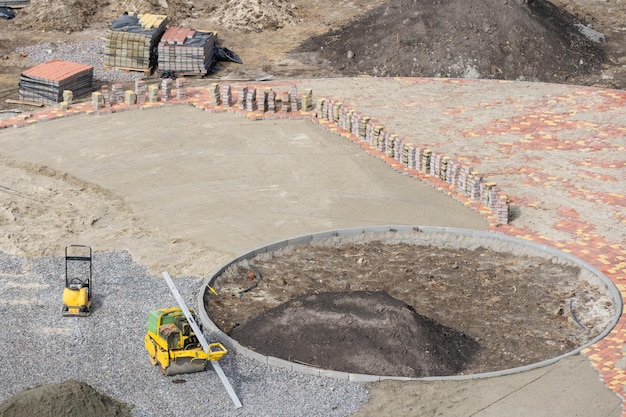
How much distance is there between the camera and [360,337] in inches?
768

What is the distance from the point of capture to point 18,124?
32156mm

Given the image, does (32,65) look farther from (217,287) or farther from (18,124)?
(217,287)

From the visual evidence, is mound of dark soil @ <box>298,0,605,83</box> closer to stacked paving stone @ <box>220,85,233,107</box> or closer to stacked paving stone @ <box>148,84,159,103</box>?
stacked paving stone @ <box>220,85,233,107</box>

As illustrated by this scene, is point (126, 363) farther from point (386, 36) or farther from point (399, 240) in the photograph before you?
point (386, 36)

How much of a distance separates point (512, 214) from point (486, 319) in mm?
5378

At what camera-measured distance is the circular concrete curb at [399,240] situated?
19.0 m

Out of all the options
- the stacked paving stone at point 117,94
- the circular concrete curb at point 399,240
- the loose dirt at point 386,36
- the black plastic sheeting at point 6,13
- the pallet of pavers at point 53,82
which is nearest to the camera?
the circular concrete curb at point 399,240

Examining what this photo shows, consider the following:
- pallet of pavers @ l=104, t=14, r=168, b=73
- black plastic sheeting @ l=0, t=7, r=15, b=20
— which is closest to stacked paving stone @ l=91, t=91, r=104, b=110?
pallet of pavers @ l=104, t=14, r=168, b=73

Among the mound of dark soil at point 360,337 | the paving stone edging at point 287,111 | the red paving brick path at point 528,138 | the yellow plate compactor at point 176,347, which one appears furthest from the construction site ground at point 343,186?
the yellow plate compactor at point 176,347

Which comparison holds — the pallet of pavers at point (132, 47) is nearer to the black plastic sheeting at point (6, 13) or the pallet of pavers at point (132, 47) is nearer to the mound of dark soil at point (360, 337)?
the black plastic sheeting at point (6, 13)

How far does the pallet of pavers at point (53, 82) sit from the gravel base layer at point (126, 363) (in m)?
13.0

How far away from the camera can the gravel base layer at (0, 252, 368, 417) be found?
18.3 metres

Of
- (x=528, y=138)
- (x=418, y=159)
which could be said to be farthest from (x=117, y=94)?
(x=528, y=138)

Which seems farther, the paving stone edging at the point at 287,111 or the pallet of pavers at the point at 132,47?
the pallet of pavers at the point at 132,47
